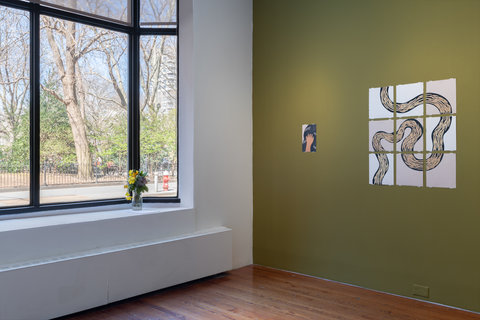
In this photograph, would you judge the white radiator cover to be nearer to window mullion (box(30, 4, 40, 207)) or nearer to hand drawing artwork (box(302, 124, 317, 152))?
window mullion (box(30, 4, 40, 207))

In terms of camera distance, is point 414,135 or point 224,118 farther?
point 224,118

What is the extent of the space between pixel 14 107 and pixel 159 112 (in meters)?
1.45

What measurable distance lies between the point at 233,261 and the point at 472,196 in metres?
2.61

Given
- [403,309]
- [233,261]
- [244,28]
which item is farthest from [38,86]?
[403,309]

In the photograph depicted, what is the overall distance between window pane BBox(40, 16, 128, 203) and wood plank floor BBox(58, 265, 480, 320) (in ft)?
4.05

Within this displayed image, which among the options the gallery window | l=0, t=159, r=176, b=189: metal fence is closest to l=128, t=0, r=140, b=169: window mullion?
the gallery window

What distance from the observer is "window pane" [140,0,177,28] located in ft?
15.3

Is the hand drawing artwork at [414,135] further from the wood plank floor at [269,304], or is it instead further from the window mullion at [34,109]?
the window mullion at [34,109]

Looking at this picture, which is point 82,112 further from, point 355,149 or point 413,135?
point 413,135

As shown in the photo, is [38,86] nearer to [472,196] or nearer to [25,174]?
[25,174]

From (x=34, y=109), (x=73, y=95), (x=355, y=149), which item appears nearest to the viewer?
(x=34, y=109)

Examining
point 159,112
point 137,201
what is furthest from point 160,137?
point 137,201

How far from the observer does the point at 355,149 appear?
14.2 ft

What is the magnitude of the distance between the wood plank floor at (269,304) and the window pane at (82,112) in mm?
1234
